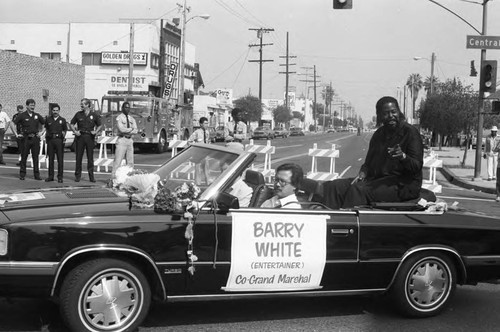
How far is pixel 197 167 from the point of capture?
507cm

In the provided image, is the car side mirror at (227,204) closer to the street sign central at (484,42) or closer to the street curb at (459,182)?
the street curb at (459,182)

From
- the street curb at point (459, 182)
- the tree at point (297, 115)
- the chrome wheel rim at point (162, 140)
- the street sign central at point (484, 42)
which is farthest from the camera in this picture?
the tree at point (297, 115)

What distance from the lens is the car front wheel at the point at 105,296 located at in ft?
12.7

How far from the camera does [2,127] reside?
18.3 m

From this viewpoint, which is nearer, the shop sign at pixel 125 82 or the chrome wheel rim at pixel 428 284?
the chrome wheel rim at pixel 428 284

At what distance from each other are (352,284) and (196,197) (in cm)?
152

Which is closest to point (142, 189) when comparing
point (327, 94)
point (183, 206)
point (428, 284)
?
point (183, 206)

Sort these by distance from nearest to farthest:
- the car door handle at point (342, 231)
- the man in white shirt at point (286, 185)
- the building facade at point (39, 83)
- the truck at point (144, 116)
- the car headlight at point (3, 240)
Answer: the car headlight at point (3, 240), the car door handle at point (342, 231), the man in white shirt at point (286, 185), the truck at point (144, 116), the building facade at point (39, 83)

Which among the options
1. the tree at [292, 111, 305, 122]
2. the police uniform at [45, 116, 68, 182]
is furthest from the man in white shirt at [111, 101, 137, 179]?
the tree at [292, 111, 305, 122]

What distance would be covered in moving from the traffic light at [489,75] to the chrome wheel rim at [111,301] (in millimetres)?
17667

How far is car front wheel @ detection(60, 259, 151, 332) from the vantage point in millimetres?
3871

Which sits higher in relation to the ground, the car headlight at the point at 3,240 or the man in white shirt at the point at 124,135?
the man in white shirt at the point at 124,135

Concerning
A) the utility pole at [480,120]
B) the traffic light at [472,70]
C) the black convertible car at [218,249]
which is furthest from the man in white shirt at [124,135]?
the traffic light at [472,70]

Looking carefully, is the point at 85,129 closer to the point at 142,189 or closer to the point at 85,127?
the point at 85,127
